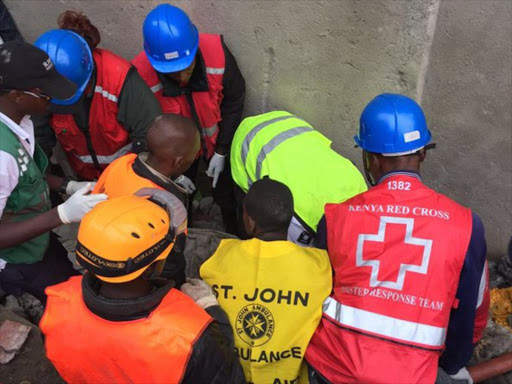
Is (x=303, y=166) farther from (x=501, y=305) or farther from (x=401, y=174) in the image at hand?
(x=501, y=305)

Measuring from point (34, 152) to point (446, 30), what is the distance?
260cm

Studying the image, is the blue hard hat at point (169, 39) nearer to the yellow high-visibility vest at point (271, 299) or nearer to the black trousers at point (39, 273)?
the black trousers at point (39, 273)

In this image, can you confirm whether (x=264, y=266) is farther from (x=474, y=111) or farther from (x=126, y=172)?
(x=474, y=111)

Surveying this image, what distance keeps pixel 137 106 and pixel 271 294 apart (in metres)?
1.79

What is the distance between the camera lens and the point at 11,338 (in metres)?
2.68

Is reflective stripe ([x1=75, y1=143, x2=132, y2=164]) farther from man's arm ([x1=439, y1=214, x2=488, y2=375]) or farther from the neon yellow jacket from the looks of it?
man's arm ([x1=439, y1=214, x2=488, y2=375])

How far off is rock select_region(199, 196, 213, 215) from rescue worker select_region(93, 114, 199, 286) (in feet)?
6.93

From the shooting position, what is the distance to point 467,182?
317cm

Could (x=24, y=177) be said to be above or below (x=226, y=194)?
above

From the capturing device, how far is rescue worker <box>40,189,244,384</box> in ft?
4.75

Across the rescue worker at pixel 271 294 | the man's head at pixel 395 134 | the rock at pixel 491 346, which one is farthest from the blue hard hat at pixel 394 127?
the rock at pixel 491 346

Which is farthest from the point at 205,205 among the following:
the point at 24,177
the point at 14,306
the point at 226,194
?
the point at 24,177

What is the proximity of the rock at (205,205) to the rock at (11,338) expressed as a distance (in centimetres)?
207

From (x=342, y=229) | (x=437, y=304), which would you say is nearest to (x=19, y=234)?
(x=342, y=229)
